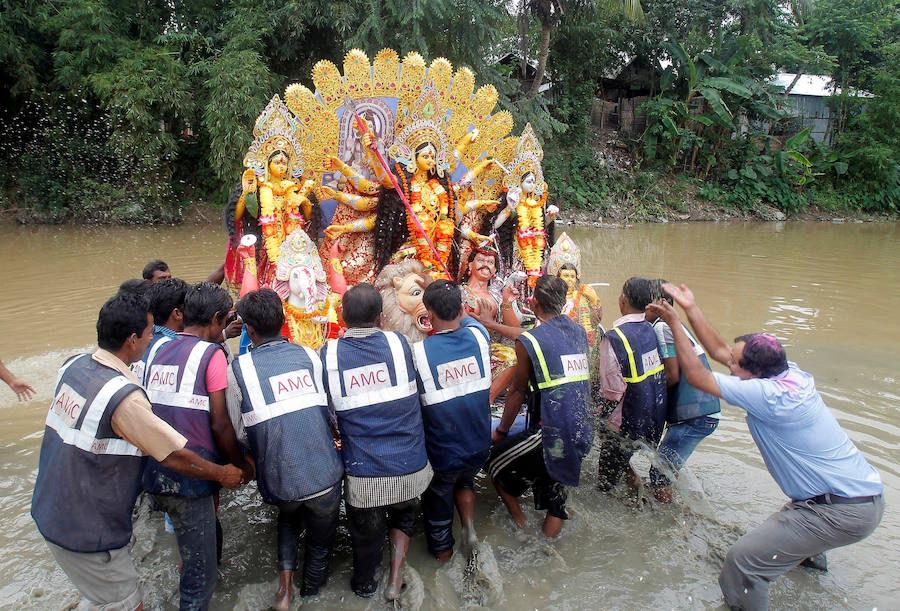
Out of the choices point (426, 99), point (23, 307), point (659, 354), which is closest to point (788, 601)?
point (659, 354)

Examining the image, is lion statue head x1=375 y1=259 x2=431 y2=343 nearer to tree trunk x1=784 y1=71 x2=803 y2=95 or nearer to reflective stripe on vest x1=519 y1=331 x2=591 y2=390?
reflective stripe on vest x1=519 y1=331 x2=591 y2=390

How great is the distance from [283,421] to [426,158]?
266cm

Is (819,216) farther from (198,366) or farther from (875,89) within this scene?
(198,366)

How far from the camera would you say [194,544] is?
2523 millimetres

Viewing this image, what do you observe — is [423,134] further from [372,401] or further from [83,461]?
[83,461]

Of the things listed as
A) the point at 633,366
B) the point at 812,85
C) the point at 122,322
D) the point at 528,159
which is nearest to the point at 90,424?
the point at 122,322

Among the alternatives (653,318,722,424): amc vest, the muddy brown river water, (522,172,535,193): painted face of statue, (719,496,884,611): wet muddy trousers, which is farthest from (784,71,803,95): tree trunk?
(719,496,884,611): wet muddy trousers

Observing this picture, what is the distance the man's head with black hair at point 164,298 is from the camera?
2.86 meters

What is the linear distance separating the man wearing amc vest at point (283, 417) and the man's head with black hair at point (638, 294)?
1859mm

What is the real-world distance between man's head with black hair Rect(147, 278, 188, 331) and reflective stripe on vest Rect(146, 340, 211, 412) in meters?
0.48

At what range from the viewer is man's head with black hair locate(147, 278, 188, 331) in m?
2.86

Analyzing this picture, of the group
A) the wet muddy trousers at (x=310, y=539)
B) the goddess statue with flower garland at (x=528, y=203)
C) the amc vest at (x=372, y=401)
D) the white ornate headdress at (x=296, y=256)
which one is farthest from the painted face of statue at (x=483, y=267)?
the wet muddy trousers at (x=310, y=539)

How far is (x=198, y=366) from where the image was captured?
2.46 meters

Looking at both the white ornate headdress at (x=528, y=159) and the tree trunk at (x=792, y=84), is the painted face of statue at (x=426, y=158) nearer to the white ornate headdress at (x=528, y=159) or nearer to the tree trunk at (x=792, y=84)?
the white ornate headdress at (x=528, y=159)
